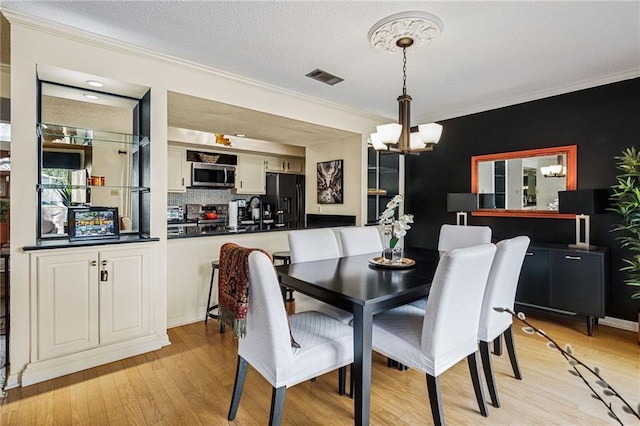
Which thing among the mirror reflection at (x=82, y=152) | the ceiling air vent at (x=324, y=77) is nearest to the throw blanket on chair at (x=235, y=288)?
the mirror reflection at (x=82, y=152)

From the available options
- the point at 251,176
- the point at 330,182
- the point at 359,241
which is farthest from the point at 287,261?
the point at 251,176

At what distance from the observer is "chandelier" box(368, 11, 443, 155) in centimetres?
229

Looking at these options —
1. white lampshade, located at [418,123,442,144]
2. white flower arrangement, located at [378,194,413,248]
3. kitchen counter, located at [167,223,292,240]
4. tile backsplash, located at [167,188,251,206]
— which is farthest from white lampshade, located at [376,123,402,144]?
tile backsplash, located at [167,188,251,206]

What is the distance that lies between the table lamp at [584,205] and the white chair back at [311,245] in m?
2.36

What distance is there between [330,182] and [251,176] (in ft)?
5.88

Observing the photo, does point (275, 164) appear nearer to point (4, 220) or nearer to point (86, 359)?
point (4, 220)

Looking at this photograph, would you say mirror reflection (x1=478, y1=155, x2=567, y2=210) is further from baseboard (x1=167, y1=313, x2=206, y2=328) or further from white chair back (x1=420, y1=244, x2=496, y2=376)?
baseboard (x1=167, y1=313, x2=206, y2=328)

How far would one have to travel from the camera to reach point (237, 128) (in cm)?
430

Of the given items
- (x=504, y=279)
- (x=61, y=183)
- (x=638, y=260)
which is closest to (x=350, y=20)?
(x=504, y=279)

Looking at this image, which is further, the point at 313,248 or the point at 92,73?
the point at 313,248

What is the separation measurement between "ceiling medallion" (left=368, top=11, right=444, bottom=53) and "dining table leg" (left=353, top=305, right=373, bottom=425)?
1.89m

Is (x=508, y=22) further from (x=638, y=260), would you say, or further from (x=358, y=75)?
(x=638, y=260)

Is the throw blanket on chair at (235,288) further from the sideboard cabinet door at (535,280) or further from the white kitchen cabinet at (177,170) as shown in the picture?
the white kitchen cabinet at (177,170)

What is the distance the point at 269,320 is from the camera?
1.61 meters
